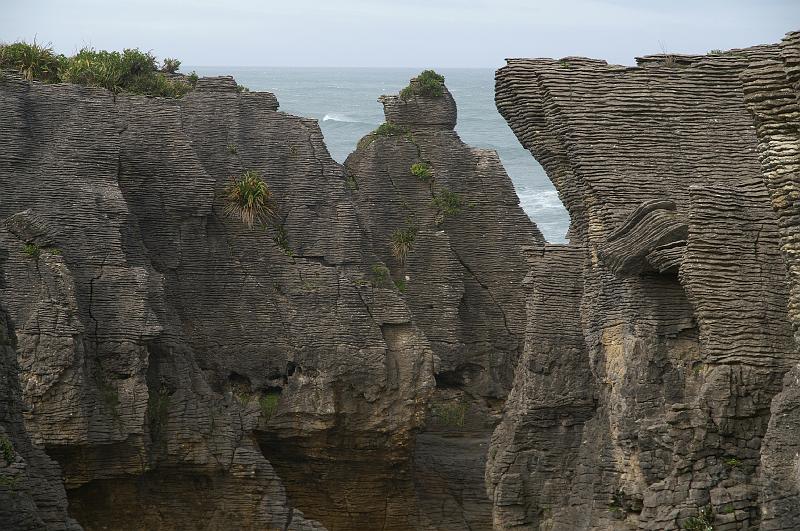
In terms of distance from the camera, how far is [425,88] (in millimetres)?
49000

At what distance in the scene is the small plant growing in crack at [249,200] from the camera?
44.4 m

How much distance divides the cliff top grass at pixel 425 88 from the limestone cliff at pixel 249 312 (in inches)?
8.5

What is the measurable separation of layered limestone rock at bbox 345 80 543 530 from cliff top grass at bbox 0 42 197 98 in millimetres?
5282

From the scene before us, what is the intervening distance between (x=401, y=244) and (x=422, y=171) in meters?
2.03

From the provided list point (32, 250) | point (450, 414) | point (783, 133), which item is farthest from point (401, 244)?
point (783, 133)

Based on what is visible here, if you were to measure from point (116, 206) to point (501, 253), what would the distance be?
11.6 meters

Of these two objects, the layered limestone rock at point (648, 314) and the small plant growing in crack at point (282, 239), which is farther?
the small plant growing in crack at point (282, 239)

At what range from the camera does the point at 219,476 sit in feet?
133

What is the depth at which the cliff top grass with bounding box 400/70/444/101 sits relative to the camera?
161ft

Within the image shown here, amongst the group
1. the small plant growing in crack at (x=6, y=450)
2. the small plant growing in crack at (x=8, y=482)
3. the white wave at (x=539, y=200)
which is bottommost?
the small plant growing in crack at (x=8, y=482)

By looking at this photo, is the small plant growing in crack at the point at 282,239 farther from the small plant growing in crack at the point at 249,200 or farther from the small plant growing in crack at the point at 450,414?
the small plant growing in crack at the point at 450,414

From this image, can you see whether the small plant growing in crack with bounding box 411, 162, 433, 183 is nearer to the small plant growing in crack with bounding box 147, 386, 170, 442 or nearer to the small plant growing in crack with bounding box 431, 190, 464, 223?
the small plant growing in crack with bounding box 431, 190, 464, 223

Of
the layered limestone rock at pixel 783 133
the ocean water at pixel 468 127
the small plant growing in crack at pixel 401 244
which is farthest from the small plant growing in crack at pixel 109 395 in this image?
the ocean water at pixel 468 127

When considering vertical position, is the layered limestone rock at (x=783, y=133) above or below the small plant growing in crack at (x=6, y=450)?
above
